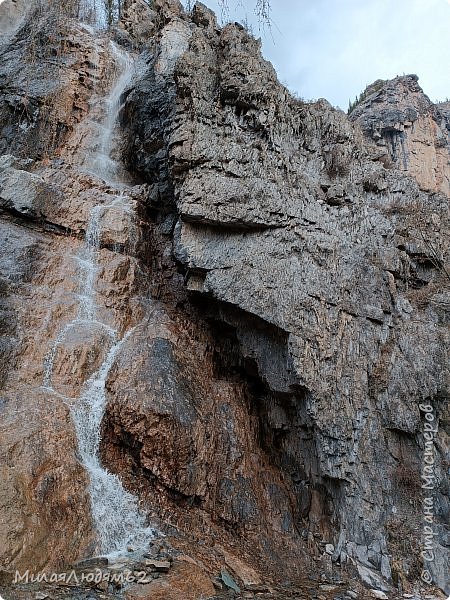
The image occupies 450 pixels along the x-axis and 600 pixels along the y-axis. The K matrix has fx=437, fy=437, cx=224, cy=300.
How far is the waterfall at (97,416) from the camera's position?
25.8 feet

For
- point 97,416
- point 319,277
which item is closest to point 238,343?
point 319,277

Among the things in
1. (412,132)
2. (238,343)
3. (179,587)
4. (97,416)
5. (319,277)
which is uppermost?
(412,132)

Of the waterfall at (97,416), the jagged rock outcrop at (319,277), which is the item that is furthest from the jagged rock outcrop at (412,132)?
the waterfall at (97,416)

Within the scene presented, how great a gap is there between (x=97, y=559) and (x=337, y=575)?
4.63m

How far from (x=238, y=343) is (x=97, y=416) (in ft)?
13.7

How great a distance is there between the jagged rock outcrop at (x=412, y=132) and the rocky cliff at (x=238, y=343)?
13.5m

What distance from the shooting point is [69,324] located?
11.0 m

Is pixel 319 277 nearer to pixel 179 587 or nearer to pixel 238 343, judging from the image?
pixel 238 343

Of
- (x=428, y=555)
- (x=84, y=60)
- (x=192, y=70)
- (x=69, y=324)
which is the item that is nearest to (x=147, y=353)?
(x=69, y=324)

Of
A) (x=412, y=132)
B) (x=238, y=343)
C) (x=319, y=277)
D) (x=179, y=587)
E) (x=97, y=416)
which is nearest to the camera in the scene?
(x=179, y=587)

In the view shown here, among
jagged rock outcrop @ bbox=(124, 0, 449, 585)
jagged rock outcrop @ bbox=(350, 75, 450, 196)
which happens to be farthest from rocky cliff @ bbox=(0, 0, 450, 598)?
jagged rock outcrop @ bbox=(350, 75, 450, 196)

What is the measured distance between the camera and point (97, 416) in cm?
937

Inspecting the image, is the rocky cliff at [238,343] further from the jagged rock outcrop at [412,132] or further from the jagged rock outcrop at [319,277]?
the jagged rock outcrop at [412,132]

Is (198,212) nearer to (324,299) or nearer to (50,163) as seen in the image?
(324,299)
